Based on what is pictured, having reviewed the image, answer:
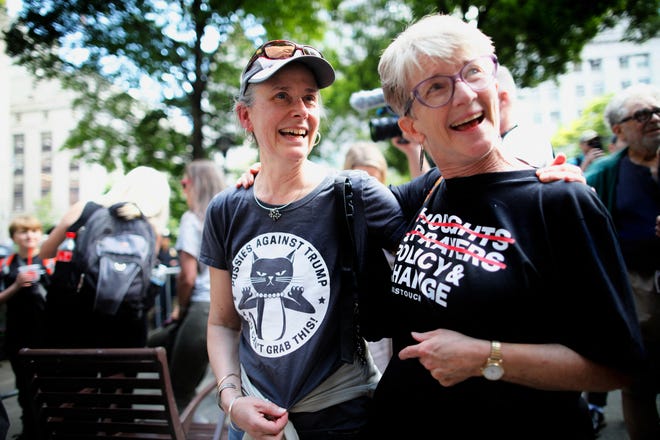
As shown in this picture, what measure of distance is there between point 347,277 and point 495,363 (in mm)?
581

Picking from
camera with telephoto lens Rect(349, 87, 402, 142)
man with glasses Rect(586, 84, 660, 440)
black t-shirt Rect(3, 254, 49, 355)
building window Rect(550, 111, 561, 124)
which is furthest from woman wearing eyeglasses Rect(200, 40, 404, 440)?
building window Rect(550, 111, 561, 124)

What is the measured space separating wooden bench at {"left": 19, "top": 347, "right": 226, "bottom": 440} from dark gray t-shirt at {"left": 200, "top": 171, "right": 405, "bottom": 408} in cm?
65

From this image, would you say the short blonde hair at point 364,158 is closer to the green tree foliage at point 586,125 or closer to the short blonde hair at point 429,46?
the short blonde hair at point 429,46

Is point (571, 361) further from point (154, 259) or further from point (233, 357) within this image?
point (154, 259)

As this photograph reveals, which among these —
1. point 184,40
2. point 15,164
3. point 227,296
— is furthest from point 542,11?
point 15,164

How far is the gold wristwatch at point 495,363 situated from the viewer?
3.67 feet

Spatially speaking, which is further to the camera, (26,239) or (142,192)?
(26,239)

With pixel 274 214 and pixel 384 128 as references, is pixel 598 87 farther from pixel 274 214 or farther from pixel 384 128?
pixel 274 214

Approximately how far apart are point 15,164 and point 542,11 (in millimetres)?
51103

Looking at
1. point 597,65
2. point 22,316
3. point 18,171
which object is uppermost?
point 597,65

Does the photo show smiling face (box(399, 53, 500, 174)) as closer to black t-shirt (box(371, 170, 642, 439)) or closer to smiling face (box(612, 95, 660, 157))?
black t-shirt (box(371, 170, 642, 439))

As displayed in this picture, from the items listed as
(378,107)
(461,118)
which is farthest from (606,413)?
(461,118)

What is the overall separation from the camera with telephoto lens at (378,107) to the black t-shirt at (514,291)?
1.28 metres

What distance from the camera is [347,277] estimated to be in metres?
1.54
